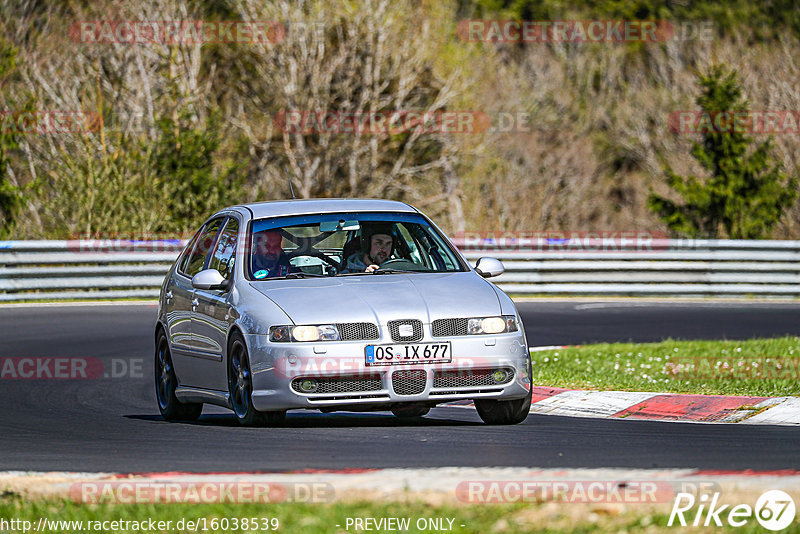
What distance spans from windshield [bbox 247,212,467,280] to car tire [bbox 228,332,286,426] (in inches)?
24.6

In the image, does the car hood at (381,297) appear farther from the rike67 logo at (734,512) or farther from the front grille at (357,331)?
the rike67 logo at (734,512)

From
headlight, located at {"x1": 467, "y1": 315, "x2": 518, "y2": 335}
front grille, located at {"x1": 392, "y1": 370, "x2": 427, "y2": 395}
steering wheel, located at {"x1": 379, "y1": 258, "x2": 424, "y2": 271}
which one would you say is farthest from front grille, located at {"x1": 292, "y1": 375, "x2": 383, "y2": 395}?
steering wheel, located at {"x1": 379, "y1": 258, "x2": 424, "y2": 271}

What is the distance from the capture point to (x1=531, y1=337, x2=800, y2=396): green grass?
12250 millimetres

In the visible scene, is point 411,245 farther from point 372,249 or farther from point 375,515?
point 375,515

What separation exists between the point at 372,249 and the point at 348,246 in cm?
18

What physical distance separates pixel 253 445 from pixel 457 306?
165 cm

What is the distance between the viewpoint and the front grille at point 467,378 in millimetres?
9281

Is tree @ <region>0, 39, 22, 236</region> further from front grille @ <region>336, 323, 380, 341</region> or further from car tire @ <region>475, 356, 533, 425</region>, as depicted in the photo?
front grille @ <region>336, 323, 380, 341</region>

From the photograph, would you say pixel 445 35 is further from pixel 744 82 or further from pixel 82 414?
pixel 82 414

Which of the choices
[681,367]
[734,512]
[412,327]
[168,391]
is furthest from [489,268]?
[734,512]

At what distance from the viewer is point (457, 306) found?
9414 millimetres

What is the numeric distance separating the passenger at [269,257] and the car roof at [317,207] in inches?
8.5

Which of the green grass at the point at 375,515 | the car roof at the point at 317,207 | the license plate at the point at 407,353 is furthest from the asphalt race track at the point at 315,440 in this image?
the car roof at the point at 317,207

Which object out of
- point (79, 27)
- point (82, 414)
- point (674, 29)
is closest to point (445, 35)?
point (79, 27)
